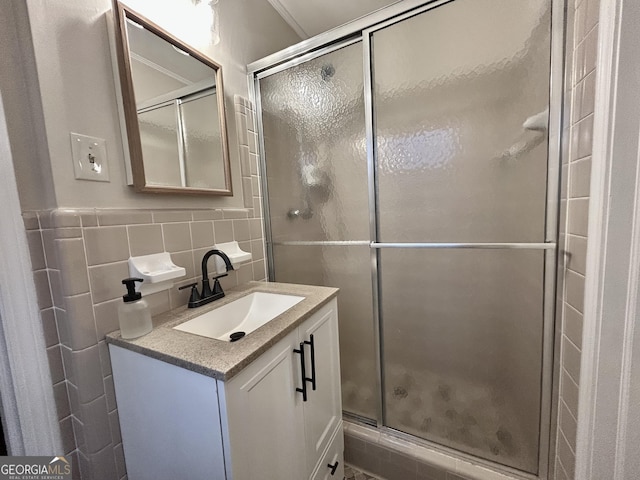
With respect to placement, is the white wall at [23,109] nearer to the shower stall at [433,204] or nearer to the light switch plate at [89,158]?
the light switch plate at [89,158]

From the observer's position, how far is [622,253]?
66 centimetres

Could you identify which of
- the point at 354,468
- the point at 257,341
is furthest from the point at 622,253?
the point at 354,468

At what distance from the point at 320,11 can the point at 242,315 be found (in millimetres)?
1802

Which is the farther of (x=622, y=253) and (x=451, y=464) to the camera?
(x=451, y=464)

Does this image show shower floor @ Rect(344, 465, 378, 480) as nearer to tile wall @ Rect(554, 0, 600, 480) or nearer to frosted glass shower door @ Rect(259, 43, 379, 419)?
frosted glass shower door @ Rect(259, 43, 379, 419)

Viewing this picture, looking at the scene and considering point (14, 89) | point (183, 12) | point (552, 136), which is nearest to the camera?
point (14, 89)

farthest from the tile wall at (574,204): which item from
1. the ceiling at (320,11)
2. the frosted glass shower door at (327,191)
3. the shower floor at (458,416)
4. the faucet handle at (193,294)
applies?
the faucet handle at (193,294)

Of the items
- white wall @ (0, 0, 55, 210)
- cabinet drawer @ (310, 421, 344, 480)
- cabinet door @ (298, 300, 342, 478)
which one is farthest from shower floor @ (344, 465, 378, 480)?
white wall @ (0, 0, 55, 210)

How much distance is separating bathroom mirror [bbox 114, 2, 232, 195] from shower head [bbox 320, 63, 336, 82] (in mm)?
492

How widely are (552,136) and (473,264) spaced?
1.70 ft

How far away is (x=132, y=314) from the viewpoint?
72 centimetres

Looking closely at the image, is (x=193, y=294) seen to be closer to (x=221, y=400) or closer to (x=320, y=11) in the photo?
(x=221, y=400)

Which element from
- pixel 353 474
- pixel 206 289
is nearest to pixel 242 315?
pixel 206 289

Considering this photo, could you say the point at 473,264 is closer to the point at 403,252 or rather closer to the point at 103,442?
the point at 403,252
